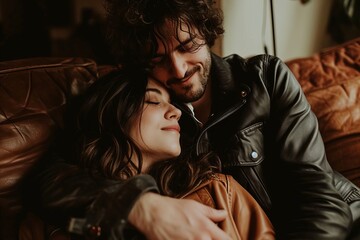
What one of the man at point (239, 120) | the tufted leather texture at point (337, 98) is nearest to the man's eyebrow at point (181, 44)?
the man at point (239, 120)

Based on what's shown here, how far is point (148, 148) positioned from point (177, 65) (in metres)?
0.28

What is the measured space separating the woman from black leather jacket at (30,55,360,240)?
87 mm

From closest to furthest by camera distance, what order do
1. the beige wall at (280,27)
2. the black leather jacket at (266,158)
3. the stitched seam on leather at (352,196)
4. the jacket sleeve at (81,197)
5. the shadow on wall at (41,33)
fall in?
the jacket sleeve at (81,197), the black leather jacket at (266,158), the stitched seam on leather at (352,196), the beige wall at (280,27), the shadow on wall at (41,33)

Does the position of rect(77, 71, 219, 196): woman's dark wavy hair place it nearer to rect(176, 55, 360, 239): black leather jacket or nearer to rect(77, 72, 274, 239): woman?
rect(77, 72, 274, 239): woman

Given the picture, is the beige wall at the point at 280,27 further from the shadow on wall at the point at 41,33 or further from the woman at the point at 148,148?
the shadow on wall at the point at 41,33

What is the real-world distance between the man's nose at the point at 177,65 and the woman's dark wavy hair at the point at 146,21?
0.23 ft

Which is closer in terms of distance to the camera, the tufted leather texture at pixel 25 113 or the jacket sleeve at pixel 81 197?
the jacket sleeve at pixel 81 197

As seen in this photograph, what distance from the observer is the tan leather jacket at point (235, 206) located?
1000mm

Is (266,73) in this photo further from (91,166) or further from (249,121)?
(91,166)

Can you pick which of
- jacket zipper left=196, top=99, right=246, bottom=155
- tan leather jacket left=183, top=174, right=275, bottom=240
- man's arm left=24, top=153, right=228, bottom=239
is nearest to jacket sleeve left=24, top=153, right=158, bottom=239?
man's arm left=24, top=153, right=228, bottom=239

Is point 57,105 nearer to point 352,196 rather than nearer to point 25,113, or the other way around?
point 25,113

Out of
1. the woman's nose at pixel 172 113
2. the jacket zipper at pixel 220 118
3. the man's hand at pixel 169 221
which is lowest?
the man's hand at pixel 169 221

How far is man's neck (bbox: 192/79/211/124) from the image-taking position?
1.36 metres

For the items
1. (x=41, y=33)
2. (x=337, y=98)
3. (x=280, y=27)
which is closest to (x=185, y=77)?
(x=337, y=98)
